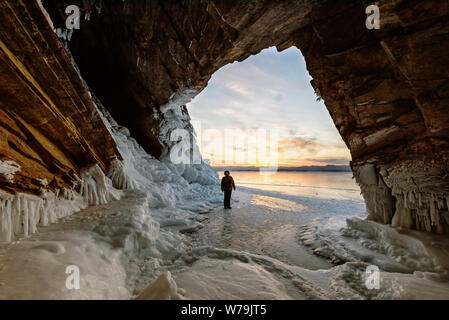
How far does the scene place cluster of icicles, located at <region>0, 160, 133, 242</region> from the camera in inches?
131

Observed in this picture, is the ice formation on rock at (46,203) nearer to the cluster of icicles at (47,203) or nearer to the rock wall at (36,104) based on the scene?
the cluster of icicles at (47,203)

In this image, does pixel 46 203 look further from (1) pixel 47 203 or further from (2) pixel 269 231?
(2) pixel 269 231

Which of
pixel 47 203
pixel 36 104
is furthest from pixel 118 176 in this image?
pixel 36 104

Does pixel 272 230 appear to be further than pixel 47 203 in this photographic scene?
Yes

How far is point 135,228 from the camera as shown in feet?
14.7

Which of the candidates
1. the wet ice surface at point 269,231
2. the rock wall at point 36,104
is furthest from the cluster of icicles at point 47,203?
the wet ice surface at point 269,231

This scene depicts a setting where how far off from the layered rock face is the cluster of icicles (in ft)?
2.01

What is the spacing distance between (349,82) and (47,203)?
29.9ft

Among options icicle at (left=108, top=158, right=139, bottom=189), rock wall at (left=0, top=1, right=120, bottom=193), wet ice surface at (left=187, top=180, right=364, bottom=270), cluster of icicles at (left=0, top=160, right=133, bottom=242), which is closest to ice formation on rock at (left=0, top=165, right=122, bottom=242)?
cluster of icicles at (left=0, top=160, right=133, bottom=242)

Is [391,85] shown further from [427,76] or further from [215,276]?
[215,276]

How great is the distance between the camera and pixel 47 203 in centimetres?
422
